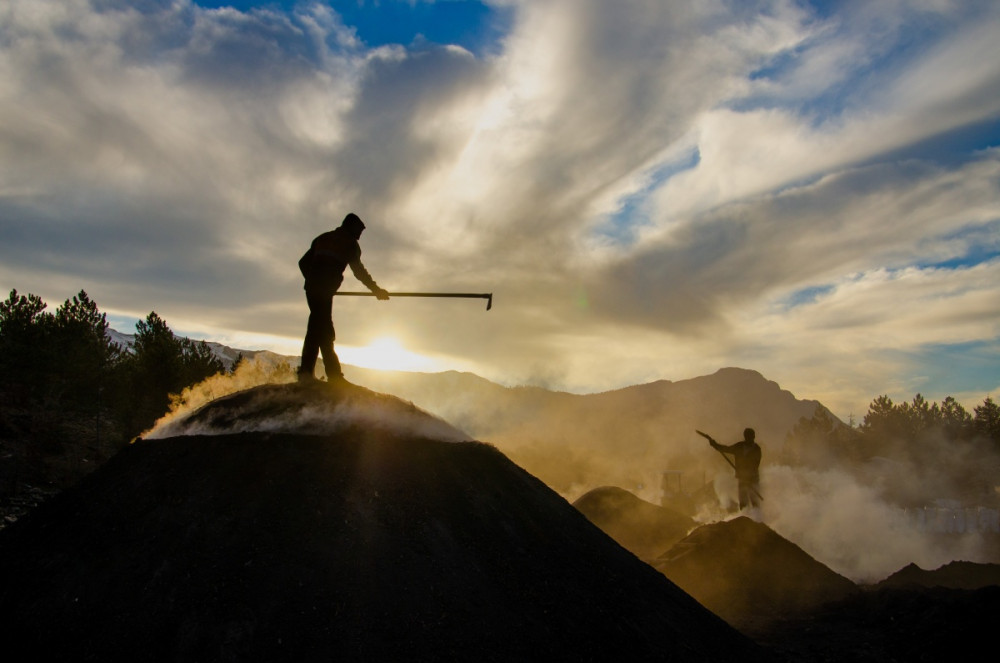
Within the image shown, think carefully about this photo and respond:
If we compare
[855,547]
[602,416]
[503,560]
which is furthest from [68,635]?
[602,416]

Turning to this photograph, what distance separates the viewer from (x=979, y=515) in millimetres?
29859

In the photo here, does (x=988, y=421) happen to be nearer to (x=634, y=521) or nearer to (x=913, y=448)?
(x=913, y=448)

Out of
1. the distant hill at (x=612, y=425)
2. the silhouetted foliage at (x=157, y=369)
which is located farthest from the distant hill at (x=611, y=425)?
the silhouetted foliage at (x=157, y=369)

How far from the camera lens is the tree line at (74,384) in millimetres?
25406

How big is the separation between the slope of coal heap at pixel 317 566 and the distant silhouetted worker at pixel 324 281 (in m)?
0.62

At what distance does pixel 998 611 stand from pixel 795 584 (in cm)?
662

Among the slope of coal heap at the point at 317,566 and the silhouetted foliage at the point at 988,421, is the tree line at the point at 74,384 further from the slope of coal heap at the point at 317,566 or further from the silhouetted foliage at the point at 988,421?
the silhouetted foliage at the point at 988,421

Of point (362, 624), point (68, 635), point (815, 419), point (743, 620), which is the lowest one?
point (743, 620)

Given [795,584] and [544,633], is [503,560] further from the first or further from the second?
[795,584]

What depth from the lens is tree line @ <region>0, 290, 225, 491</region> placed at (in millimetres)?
25406

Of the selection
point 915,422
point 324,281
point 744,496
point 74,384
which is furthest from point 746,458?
point 915,422

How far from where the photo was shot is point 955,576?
683 inches

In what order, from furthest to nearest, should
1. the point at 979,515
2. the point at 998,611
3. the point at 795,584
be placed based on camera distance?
the point at 979,515 → the point at 795,584 → the point at 998,611

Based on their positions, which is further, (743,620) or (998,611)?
(743,620)
